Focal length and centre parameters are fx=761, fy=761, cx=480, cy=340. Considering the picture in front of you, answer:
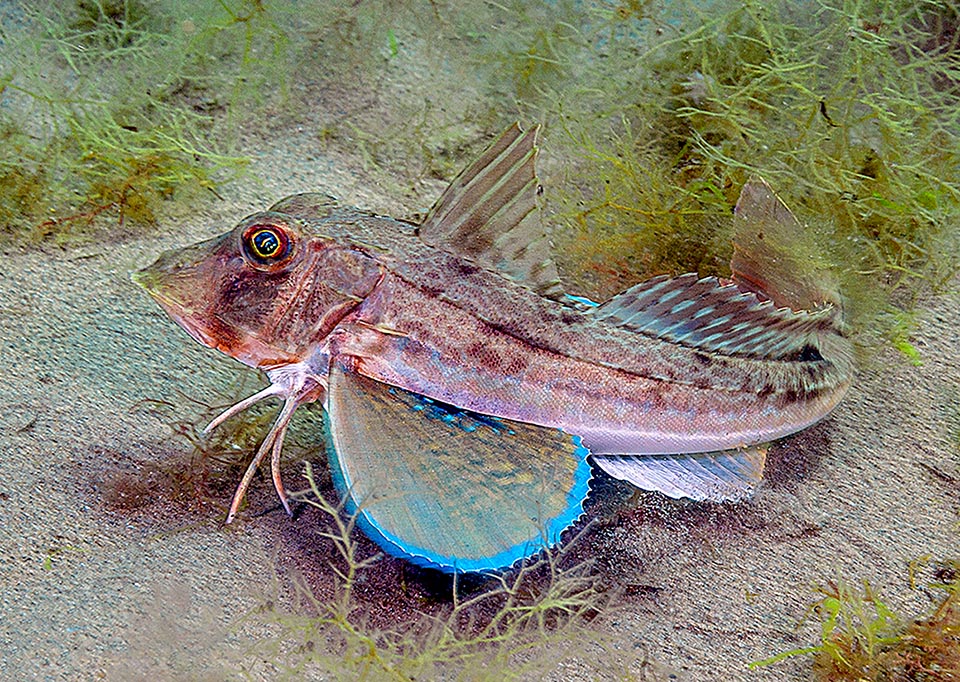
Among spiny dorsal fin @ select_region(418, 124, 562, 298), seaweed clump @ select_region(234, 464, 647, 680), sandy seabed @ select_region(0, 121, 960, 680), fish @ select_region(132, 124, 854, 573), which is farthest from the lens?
spiny dorsal fin @ select_region(418, 124, 562, 298)

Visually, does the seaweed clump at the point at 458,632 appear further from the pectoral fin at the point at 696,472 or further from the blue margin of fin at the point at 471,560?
the pectoral fin at the point at 696,472

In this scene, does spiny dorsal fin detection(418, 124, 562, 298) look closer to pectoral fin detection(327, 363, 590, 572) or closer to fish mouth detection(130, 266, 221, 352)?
pectoral fin detection(327, 363, 590, 572)

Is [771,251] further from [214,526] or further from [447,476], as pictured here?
[214,526]

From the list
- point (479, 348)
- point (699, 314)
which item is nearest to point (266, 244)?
point (479, 348)

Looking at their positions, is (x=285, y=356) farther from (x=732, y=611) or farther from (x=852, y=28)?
(x=852, y=28)

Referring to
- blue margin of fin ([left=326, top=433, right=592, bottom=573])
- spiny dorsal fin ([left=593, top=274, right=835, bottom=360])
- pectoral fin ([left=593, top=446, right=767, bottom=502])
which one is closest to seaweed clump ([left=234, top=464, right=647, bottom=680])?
blue margin of fin ([left=326, top=433, right=592, bottom=573])

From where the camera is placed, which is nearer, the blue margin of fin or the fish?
the blue margin of fin
